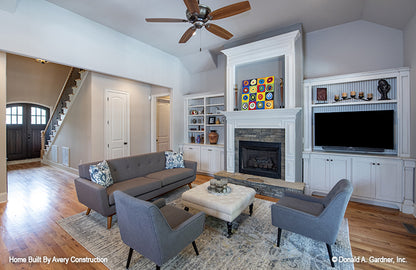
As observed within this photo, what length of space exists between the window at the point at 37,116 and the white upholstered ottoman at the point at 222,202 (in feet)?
28.7

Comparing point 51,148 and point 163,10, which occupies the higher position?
point 163,10

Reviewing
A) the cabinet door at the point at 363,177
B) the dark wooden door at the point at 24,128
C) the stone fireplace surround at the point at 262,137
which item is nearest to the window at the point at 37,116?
the dark wooden door at the point at 24,128

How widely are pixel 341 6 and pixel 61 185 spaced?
6.91 metres

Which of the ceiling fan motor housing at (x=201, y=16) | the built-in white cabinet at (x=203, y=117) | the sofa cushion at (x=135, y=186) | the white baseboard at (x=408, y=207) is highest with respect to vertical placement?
the ceiling fan motor housing at (x=201, y=16)

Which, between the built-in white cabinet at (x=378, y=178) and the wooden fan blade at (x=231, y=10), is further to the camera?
the built-in white cabinet at (x=378, y=178)

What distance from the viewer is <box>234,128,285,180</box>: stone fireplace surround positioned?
4074 millimetres

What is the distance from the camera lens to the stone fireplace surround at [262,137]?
4074mm

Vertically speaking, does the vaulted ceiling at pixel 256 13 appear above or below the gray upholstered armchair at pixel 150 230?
above

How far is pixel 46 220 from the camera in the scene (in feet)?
9.39

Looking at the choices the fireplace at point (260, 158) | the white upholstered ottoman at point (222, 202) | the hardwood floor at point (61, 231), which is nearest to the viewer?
the hardwood floor at point (61, 231)

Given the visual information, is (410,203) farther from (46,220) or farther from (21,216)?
(21,216)

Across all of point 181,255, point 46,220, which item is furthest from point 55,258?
point 181,255

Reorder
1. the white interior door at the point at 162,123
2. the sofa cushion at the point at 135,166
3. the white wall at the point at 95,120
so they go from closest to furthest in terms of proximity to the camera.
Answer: the sofa cushion at the point at 135,166 < the white wall at the point at 95,120 < the white interior door at the point at 162,123

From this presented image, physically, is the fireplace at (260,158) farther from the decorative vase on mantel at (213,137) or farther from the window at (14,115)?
the window at (14,115)
